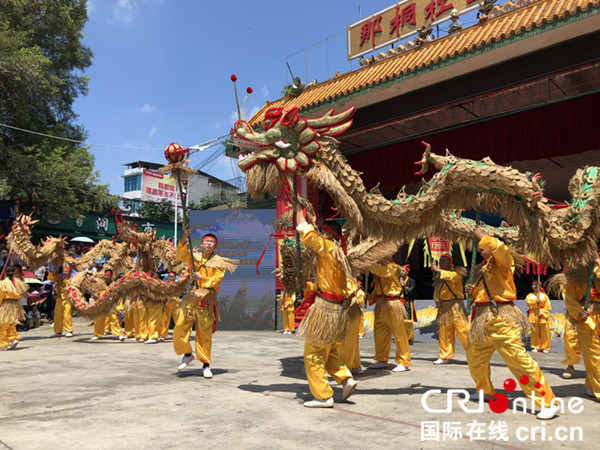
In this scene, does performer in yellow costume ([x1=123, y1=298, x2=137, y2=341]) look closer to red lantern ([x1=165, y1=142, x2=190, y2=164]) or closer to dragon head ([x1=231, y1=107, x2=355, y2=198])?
red lantern ([x1=165, y1=142, x2=190, y2=164])

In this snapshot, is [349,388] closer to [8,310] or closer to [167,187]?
[8,310]

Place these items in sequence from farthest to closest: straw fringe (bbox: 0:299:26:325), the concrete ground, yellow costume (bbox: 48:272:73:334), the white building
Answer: the white building < yellow costume (bbox: 48:272:73:334) < straw fringe (bbox: 0:299:26:325) < the concrete ground

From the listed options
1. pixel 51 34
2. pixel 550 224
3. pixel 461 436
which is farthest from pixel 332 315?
pixel 51 34

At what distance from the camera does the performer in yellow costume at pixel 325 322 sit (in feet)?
14.3

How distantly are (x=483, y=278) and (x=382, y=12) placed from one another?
916cm

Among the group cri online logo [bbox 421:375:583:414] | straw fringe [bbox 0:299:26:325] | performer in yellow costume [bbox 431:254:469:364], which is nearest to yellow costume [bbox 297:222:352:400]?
cri online logo [bbox 421:375:583:414]

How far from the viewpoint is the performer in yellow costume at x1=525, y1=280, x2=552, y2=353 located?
8898 mm

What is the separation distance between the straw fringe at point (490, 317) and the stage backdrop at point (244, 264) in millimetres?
8944

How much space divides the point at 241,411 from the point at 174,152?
3.03 meters

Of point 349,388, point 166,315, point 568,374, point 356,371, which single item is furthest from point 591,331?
point 166,315

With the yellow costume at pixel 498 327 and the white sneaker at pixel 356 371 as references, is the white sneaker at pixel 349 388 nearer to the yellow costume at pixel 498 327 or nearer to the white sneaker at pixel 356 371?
the yellow costume at pixel 498 327

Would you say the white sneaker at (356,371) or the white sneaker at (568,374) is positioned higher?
the white sneaker at (356,371)

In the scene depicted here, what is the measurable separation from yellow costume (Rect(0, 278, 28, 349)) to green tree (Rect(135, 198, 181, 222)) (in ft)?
74.8

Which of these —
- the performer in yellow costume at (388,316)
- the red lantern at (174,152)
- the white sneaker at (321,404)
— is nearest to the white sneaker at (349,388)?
the white sneaker at (321,404)
